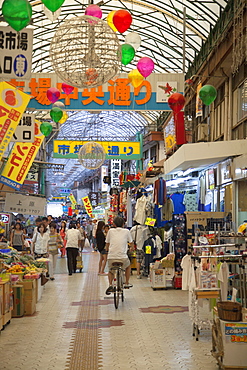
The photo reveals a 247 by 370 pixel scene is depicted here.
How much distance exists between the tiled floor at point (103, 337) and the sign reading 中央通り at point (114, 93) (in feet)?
21.9

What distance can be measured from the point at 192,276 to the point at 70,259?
332 inches

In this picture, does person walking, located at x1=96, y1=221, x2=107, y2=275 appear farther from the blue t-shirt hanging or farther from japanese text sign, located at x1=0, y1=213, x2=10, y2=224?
japanese text sign, located at x1=0, y1=213, x2=10, y2=224

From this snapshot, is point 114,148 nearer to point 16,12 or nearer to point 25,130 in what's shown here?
point 25,130

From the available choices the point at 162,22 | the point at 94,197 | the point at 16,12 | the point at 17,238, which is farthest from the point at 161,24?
the point at 94,197

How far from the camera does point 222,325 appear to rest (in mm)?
5191

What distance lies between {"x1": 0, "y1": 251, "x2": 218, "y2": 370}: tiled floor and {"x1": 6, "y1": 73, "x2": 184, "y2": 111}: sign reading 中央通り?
666 centimetres

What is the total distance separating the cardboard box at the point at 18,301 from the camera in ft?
26.7

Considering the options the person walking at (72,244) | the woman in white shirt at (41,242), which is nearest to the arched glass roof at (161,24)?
the woman in white shirt at (41,242)

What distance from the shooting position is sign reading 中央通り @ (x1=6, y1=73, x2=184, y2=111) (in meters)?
15.0

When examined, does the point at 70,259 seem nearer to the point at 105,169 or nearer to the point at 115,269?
the point at 115,269

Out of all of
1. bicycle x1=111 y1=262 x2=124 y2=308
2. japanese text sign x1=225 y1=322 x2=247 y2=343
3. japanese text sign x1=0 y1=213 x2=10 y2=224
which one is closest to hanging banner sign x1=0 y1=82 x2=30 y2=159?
bicycle x1=111 y1=262 x2=124 y2=308

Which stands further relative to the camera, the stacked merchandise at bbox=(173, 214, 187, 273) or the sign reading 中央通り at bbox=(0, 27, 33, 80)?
the stacked merchandise at bbox=(173, 214, 187, 273)

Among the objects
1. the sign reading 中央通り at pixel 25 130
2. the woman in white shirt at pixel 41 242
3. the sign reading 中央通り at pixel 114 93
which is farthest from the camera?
the sign reading 中央通り at pixel 114 93

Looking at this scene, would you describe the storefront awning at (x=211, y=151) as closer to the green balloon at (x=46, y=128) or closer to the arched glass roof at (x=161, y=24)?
the arched glass roof at (x=161, y=24)
